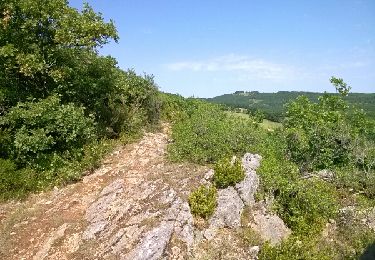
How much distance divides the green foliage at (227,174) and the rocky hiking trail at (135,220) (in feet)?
0.82

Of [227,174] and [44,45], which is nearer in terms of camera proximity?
[227,174]

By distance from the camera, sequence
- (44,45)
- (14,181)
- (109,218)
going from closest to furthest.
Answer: (109,218) < (14,181) < (44,45)

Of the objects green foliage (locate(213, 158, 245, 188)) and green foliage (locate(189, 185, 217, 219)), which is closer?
green foliage (locate(189, 185, 217, 219))

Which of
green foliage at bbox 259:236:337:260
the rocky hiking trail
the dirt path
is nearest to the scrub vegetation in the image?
green foliage at bbox 259:236:337:260

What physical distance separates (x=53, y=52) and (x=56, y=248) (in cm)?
890

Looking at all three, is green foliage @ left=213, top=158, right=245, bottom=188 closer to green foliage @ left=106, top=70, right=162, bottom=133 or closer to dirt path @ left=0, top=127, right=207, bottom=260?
dirt path @ left=0, top=127, right=207, bottom=260

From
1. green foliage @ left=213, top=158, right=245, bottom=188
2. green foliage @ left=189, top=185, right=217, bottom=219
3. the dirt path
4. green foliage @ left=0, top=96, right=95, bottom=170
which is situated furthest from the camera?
green foliage @ left=0, top=96, right=95, bottom=170

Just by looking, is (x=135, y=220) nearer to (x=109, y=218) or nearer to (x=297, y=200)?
(x=109, y=218)

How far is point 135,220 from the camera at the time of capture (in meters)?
12.3

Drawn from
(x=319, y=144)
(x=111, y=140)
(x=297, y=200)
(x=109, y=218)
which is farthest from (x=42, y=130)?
(x=319, y=144)

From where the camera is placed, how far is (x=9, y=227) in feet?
42.4

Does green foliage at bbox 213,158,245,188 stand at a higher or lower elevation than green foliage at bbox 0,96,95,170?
lower

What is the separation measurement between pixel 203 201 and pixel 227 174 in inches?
63.6

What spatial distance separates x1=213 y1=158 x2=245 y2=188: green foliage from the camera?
13.7m
